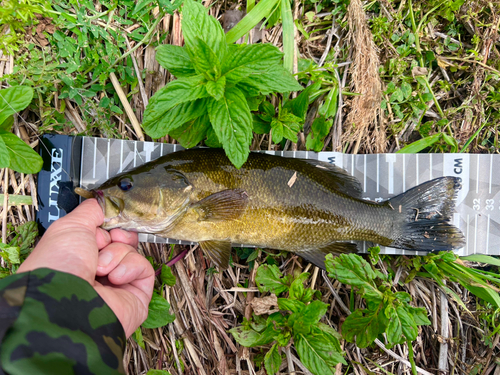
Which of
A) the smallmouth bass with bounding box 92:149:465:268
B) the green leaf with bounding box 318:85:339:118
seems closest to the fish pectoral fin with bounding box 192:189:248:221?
the smallmouth bass with bounding box 92:149:465:268

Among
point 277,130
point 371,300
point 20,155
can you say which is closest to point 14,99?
point 20,155

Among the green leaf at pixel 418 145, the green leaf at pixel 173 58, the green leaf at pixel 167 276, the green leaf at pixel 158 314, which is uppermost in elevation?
the green leaf at pixel 173 58

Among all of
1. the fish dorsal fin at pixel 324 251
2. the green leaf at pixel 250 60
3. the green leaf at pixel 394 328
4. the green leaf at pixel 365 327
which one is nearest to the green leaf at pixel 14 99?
the green leaf at pixel 250 60

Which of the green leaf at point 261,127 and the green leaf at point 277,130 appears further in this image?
the green leaf at point 261,127

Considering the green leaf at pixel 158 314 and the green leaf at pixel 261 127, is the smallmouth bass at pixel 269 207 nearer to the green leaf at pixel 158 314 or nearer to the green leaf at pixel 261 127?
the green leaf at pixel 261 127

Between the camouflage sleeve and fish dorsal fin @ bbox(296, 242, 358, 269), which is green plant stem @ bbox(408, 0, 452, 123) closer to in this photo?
fish dorsal fin @ bbox(296, 242, 358, 269)

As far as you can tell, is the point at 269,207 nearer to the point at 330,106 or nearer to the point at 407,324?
the point at 330,106

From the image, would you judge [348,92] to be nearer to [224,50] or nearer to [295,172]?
[295,172]

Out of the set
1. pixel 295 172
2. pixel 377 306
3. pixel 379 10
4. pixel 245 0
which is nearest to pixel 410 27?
pixel 379 10
